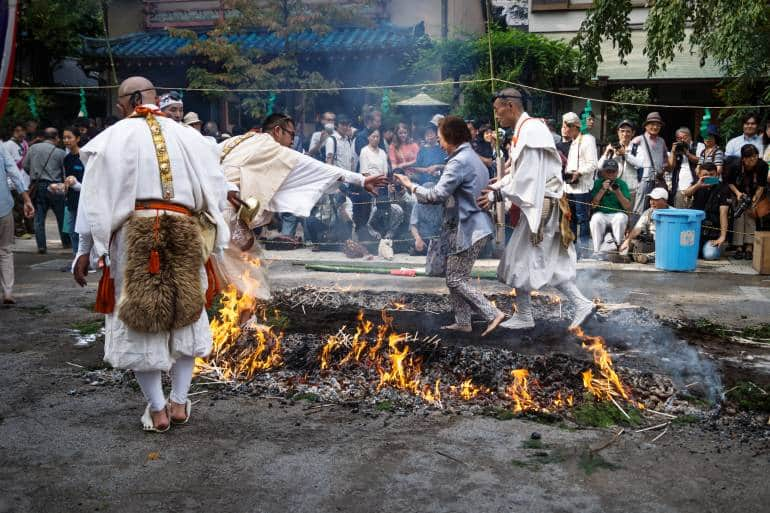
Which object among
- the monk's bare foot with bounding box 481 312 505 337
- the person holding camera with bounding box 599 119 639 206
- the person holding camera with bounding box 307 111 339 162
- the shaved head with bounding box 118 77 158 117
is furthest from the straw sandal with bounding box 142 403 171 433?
the person holding camera with bounding box 307 111 339 162

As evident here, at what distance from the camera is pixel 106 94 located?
66.4ft

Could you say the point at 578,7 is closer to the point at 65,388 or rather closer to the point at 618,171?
the point at 618,171

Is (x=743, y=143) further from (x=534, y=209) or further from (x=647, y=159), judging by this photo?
(x=534, y=209)

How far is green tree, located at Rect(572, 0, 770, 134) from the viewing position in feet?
31.7

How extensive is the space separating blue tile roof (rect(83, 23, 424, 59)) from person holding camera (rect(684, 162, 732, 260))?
719cm

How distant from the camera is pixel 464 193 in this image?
6598 millimetres

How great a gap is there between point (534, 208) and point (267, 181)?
2223 mm

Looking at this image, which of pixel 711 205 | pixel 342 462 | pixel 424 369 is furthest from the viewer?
pixel 711 205

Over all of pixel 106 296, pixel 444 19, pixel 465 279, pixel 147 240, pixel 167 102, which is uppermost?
pixel 444 19

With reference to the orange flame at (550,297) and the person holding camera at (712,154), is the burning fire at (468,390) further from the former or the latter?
the person holding camera at (712,154)

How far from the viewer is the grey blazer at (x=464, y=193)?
6.50 m

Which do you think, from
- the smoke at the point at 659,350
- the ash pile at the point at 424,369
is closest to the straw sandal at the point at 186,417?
the ash pile at the point at 424,369

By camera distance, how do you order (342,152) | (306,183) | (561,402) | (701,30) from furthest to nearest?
(342,152) < (701,30) < (306,183) < (561,402)

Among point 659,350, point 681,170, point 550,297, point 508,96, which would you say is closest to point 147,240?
point 508,96
